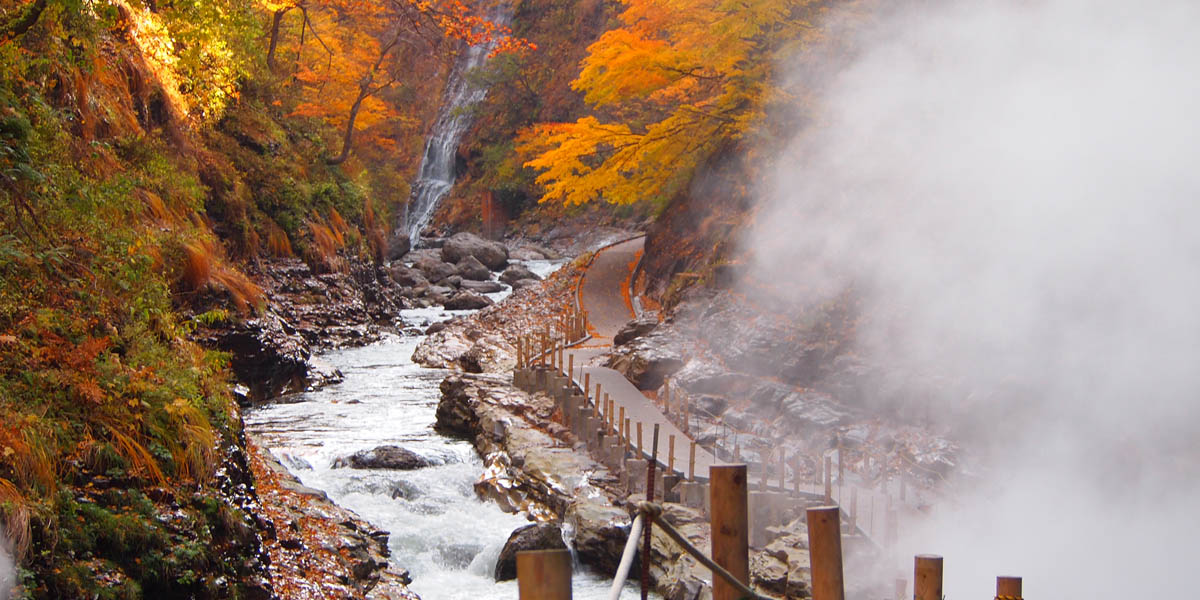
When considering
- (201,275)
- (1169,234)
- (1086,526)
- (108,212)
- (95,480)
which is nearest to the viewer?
(95,480)

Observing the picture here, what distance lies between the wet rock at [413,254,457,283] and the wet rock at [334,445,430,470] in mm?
20388

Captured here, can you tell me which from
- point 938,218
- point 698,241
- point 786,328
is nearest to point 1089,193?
point 938,218

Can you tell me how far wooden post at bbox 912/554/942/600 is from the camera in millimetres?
4645

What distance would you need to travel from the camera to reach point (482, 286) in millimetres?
31594

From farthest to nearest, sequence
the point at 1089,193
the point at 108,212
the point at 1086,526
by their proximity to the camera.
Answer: the point at 1089,193 → the point at 1086,526 → the point at 108,212

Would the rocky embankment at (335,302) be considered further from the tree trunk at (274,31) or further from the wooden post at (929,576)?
the wooden post at (929,576)

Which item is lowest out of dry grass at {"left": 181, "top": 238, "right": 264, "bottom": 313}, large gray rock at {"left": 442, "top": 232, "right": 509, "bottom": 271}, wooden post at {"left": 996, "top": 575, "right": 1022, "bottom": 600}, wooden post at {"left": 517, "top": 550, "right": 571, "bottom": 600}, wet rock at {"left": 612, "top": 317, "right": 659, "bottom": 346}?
wooden post at {"left": 996, "top": 575, "right": 1022, "bottom": 600}

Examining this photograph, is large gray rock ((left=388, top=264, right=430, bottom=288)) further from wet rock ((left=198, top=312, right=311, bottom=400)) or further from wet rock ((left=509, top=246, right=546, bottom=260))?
wet rock ((left=198, top=312, right=311, bottom=400))

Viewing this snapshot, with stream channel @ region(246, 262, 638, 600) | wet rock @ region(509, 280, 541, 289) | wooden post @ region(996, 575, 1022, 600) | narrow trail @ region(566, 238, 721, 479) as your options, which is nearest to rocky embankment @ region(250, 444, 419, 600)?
stream channel @ region(246, 262, 638, 600)

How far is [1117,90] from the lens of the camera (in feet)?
45.4

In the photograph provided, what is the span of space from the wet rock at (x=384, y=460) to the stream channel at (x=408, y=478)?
0.13 metres

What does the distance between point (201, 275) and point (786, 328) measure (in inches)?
407

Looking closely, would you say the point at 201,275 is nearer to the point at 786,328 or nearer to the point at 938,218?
the point at 786,328

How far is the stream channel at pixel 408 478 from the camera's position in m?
9.88
